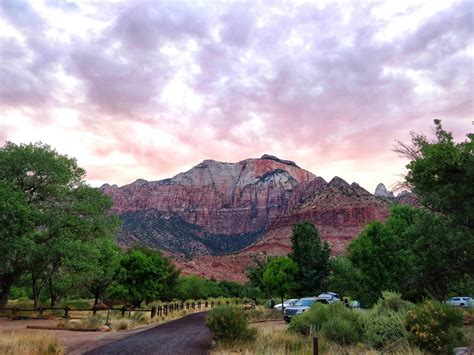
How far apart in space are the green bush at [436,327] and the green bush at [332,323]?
239 cm

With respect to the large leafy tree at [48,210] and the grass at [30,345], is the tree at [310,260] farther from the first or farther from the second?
the grass at [30,345]

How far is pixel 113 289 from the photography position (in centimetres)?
4669

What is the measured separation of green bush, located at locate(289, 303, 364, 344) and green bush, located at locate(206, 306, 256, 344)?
2521 mm

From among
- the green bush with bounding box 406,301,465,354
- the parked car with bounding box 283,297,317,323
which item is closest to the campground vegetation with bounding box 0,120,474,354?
the green bush with bounding box 406,301,465,354

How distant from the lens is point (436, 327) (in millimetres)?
13906

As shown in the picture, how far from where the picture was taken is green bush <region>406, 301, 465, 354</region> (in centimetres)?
1359

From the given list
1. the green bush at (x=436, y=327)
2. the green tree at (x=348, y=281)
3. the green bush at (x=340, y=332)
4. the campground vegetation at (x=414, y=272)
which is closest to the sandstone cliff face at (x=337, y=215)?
the green tree at (x=348, y=281)

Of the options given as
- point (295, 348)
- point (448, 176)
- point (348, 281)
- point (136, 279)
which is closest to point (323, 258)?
point (348, 281)

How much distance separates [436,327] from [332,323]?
414cm

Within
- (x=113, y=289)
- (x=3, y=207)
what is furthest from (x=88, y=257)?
(x=113, y=289)

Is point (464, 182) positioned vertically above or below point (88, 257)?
above

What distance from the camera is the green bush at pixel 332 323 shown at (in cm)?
1645

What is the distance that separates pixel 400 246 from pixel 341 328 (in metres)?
19.0

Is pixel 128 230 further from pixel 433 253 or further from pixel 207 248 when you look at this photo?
pixel 433 253
